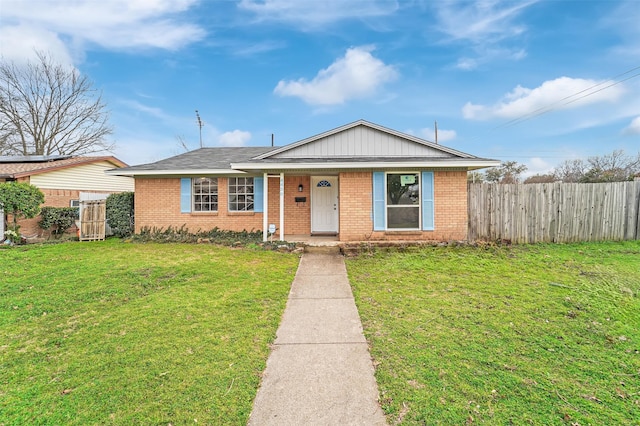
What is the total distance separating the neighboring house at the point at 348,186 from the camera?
384 inches

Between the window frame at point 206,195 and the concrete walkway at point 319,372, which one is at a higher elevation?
the window frame at point 206,195

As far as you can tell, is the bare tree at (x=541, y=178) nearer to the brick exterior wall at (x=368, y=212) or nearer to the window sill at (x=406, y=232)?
the brick exterior wall at (x=368, y=212)

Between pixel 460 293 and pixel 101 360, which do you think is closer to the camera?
pixel 101 360

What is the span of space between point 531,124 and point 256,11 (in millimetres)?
23820

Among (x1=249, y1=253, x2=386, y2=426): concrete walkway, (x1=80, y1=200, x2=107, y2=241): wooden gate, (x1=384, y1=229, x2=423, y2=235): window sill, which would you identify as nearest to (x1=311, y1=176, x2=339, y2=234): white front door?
(x1=384, y1=229, x2=423, y2=235): window sill

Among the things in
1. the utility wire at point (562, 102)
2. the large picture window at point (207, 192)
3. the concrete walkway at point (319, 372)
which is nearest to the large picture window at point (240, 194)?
the large picture window at point (207, 192)

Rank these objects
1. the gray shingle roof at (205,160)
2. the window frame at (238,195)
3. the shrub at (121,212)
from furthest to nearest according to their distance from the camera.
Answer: the shrub at (121,212) < the window frame at (238,195) < the gray shingle roof at (205,160)

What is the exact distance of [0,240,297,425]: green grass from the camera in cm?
264

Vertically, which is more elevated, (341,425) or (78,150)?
(78,150)

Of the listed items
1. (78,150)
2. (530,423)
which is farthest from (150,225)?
(78,150)

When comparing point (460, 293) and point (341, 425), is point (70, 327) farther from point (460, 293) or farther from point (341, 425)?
point (460, 293)

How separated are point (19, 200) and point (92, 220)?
8.14 feet

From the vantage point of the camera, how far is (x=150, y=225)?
1163cm

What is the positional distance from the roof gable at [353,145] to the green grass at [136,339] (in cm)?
424
